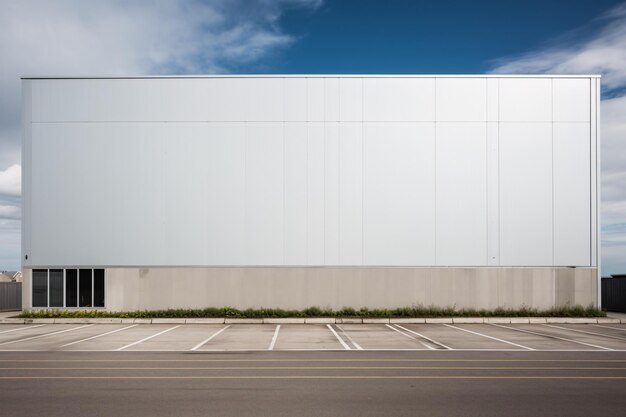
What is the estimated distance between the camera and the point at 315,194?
81.8 feet

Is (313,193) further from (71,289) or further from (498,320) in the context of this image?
(71,289)

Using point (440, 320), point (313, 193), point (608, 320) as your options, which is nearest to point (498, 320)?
point (440, 320)

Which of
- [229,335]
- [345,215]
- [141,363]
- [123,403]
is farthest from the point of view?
[345,215]

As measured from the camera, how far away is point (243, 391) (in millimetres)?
9648

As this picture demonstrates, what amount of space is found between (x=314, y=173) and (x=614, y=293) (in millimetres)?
20158

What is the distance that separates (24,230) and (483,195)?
79.9ft

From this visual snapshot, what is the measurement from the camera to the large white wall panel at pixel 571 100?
25.6 m

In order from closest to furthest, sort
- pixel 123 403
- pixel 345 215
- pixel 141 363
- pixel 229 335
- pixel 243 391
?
pixel 123 403
pixel 243 391
pixel 141 363
pixel 229 335
pixel 345 215

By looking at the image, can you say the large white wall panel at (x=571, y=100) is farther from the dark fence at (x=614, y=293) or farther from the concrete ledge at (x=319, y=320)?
the concrete ledge at (x=319, y=320)

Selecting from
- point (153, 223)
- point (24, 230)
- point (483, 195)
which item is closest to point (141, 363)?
point (153, 223)

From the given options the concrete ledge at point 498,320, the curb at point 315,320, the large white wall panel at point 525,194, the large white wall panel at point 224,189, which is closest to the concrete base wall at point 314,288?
the large white wall panel at point 224,189

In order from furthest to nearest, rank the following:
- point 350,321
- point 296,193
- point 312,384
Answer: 1. point 296,193
2. point 350,321
3. point 312,384

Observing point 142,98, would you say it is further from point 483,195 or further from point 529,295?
point 529,295

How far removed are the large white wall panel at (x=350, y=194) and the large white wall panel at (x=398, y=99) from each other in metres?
1.28
